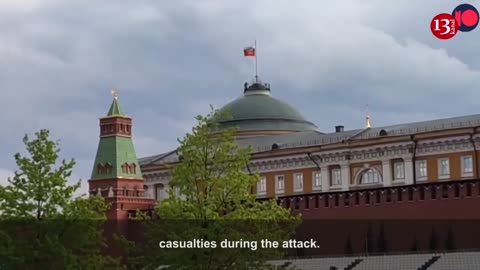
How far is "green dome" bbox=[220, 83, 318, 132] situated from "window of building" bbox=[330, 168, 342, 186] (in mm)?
8636

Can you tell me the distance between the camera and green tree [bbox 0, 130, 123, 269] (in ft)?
91.9

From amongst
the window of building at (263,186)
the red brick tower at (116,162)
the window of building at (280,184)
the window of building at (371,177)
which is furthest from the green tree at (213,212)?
the window of building at (263,186)

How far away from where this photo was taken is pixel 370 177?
51469mm

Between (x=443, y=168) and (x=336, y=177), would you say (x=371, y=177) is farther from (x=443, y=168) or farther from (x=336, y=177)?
(x=443, y=168)

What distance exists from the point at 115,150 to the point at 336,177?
36.9ft

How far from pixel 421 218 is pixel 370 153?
1505cm

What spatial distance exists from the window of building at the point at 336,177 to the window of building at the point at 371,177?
3.81ft

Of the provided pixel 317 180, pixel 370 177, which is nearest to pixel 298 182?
pixel 317 180

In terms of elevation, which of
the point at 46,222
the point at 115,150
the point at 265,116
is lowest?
the point at 46,222

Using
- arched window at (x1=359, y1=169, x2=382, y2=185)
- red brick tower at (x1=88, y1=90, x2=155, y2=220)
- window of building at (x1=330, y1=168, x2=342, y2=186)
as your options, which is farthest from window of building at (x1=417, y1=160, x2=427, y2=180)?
red brick tower at (x1=88, y1=90, x2=155, y2=220)

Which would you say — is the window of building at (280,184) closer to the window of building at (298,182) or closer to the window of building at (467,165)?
the window of building at (298,182)

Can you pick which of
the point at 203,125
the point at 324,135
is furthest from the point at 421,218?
the point at 324,135

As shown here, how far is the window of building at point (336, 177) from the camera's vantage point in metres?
52.4

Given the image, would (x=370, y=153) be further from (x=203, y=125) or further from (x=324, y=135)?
(x=203, y=125)
